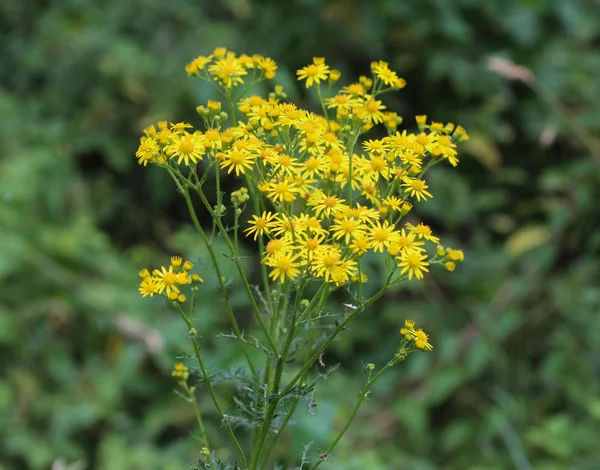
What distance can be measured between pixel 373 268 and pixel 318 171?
1966 millimetres

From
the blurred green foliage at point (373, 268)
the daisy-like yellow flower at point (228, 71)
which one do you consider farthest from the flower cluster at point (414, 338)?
the blurred green foliage at point (373, 268)

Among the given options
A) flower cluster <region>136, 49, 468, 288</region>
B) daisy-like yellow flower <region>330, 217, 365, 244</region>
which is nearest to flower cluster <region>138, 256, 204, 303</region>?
flower cluster <region>136, 49, 468, 288</region>

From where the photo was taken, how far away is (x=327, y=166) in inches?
39.9

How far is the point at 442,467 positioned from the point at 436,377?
0.35 meters

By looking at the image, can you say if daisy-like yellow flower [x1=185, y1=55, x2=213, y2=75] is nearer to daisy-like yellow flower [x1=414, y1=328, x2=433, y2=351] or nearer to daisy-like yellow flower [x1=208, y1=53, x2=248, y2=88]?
daisy-like yellow flower [x1=208, y1=53, x2=248, y2=88]

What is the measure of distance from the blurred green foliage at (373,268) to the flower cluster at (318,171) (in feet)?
3.84

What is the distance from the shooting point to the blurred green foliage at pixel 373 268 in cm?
259

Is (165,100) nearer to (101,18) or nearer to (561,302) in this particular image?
(101,18)

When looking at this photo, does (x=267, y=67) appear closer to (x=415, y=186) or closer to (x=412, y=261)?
(x=415, y=186)

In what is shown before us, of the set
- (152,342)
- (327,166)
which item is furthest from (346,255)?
(152,342)

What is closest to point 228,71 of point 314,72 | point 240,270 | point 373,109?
point 314,72

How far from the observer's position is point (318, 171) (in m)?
1.05

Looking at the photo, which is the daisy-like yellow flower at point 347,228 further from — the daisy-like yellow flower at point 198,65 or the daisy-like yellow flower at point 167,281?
the daisy-like yellow flower at point 198,65

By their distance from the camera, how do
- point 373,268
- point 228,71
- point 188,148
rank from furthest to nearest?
point 373,268 → point 228,71 → point 188,148
